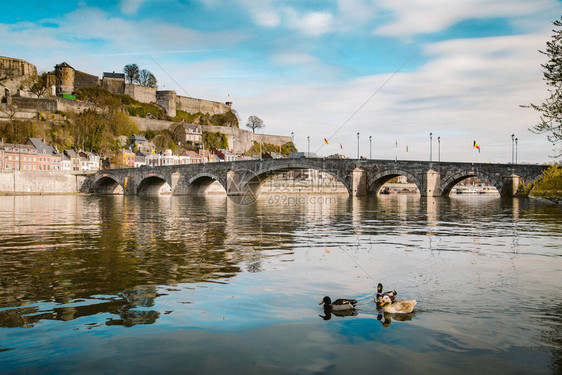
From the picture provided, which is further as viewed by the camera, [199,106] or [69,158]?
[199,106]

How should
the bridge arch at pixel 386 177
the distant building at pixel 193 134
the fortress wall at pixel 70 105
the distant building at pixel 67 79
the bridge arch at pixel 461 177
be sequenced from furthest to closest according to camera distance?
the distant building at pixel 193 134, the distant building at pixel 67 79, the fortress wall at pixel 70 105, the bridge arch at pixel 386 177, the bridge arch at pixel 461 177

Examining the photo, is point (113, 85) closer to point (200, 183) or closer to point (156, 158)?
point (156, 158)

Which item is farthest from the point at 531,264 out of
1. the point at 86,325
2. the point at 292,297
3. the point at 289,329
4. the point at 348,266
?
the point at 86,325

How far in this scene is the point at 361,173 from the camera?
54.0m

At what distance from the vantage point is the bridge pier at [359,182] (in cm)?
5338

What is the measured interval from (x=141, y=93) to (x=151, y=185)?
44313 mm

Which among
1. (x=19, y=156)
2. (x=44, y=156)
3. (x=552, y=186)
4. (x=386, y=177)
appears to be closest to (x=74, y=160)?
(x=44, y=156)

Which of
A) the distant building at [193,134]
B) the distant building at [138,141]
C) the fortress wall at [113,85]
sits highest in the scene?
the fortress wall at [113,85]

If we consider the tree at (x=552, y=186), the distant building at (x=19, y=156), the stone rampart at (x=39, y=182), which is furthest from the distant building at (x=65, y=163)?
the tree at (x=552, y=186)

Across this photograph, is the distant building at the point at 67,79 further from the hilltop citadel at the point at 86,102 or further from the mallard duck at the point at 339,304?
the mallard duck at the point at 339,304

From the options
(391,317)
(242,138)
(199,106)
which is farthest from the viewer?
(242,138)

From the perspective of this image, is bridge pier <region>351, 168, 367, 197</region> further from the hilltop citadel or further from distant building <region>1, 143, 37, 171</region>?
distant building <region>1, 143, 37, 171</region>

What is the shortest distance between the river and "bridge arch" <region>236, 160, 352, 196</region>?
129 ft

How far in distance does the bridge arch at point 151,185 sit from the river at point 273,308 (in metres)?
55.6
